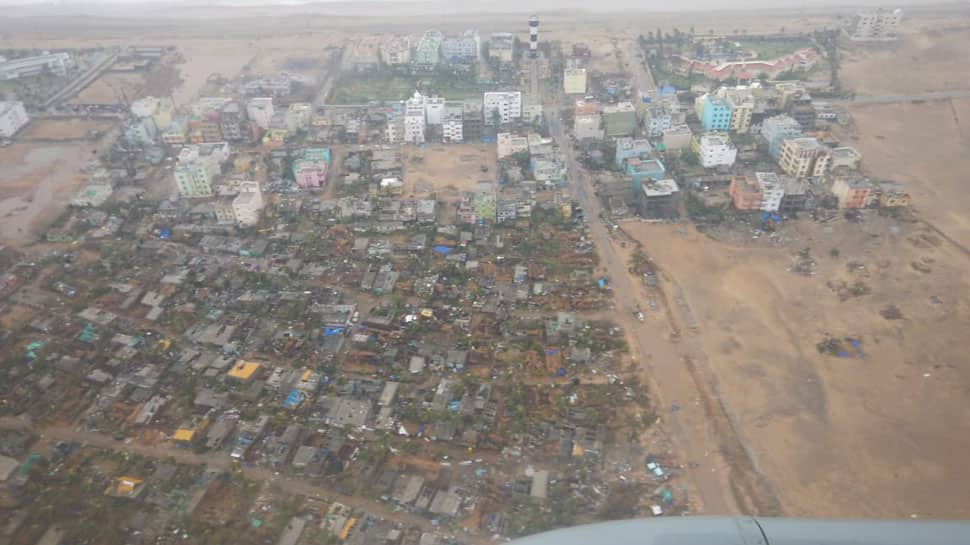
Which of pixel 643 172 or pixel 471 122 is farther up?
pixel 471 122

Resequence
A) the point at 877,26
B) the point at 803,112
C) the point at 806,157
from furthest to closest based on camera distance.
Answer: the point at 877,26 → the point at 803,112 → the point at 806,157

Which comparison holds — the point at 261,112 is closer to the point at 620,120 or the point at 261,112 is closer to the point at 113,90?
the point at 113,90

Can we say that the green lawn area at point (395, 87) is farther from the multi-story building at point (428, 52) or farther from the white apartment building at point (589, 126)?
the white apartment building at point (589, 126)

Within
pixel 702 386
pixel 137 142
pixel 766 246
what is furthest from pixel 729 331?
pixel 137 142

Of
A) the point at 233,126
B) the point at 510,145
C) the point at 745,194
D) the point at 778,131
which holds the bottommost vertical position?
the point at 745,194

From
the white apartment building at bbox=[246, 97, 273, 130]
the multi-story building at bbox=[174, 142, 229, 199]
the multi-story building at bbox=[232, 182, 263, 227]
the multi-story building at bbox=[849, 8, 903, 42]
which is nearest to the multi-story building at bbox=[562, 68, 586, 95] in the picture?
the white apartment building at bbox=[246, 97, 273, 130]

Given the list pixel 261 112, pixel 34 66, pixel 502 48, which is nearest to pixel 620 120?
pixel 502 48

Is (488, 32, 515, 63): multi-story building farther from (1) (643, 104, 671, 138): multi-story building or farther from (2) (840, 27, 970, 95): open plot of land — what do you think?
(2) (840, 27, 970, 95): open plot of land

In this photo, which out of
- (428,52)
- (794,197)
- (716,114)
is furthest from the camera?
(428,52)
